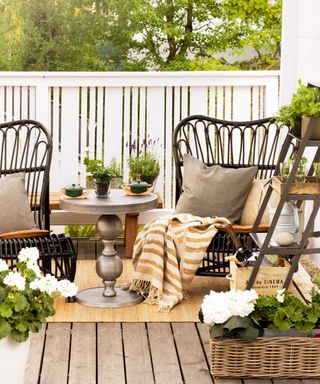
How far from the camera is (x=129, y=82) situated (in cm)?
795

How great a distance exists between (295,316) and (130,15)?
11.1 meters

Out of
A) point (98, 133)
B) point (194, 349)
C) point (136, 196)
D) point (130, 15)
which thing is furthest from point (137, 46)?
point (194, 349)

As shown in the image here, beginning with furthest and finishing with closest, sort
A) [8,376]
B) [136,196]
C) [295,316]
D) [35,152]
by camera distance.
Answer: [35,152] → [136,196] → [295,316] → [8,376]

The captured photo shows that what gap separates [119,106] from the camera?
8.01m

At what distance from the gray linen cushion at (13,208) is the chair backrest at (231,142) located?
1.01 metres

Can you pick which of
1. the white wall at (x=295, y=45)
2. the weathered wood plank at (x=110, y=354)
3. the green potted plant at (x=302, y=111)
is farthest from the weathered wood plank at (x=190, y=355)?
the white wall at (x=295, y=45)

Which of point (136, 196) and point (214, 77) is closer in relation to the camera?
point (136, 196)

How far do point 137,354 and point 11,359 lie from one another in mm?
1075

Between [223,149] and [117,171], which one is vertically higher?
[223,149]

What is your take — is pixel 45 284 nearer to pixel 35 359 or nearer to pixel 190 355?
pixel 35 359

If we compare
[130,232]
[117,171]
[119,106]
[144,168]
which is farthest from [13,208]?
[119,106]

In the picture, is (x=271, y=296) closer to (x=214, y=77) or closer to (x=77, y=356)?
(x=77, y=356)

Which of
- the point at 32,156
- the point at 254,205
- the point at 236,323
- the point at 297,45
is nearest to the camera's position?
the point at 236,323

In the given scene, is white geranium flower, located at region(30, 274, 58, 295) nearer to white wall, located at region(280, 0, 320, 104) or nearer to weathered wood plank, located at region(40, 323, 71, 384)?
weathered wood plank, located at region(40, 323, 71, 384)
